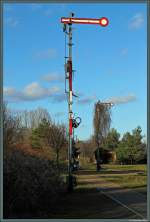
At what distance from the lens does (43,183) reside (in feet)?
44.8

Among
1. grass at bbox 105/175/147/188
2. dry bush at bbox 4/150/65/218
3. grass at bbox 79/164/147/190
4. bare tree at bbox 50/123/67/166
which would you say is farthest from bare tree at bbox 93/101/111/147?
dry bush at bbox 4/150/65/218

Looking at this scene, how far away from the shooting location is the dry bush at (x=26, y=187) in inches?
496

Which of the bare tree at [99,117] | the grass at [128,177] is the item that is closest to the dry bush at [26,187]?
the grass at [128,177]

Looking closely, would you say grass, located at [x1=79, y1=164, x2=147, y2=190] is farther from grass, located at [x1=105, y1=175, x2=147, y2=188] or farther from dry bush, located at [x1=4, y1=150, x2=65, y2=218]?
dry bush, located at [x1=4, y1=150, x2=65, y2=218]

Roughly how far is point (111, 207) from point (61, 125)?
90.7ft

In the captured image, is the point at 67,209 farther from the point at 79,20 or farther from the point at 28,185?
the point at 79,20

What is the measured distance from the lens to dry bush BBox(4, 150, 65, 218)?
496 inches

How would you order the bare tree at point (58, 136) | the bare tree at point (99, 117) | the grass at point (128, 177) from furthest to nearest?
the bare tree at point (99, 117) → the bare tree at point (58, 136) → the grass at point (128, 177)

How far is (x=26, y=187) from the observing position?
12.8m

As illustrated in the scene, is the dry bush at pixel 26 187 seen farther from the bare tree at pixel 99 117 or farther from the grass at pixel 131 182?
the bare tree at pixel 99 117

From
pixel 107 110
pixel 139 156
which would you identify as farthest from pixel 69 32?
pixel 139 156

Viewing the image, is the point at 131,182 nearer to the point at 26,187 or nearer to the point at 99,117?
the point at 26,187

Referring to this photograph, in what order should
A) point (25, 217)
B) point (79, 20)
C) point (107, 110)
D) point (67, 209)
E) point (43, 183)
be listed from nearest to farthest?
point (25, 217) → point (43, 183) → point (67, 209) → point (79, 20) → point (107, 110)

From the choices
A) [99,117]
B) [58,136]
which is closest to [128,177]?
[58,136]
